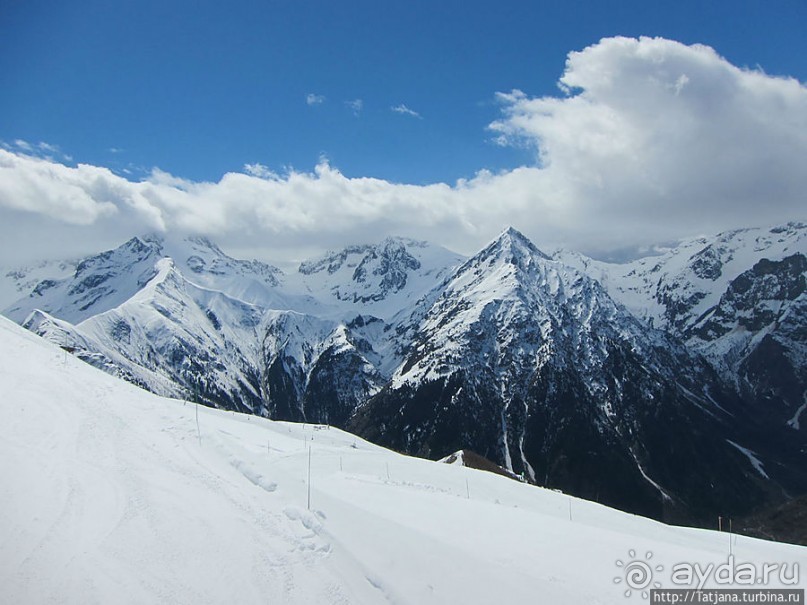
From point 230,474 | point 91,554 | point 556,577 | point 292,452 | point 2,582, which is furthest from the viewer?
point 292,452

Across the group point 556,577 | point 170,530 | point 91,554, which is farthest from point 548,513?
point 91,554

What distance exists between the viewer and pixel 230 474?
2206 cm

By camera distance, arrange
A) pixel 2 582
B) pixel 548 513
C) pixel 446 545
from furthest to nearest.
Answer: pixel 548 513
pixel 446 545
pixel 2 582

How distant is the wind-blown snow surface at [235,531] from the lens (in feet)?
48.9

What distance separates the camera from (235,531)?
57.2 ft

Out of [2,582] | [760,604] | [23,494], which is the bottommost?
[760,604]

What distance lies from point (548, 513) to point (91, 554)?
20135 mm

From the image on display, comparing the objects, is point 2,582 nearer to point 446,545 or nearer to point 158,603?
point 158,603

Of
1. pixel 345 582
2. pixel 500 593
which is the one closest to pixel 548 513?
pixel 500 593

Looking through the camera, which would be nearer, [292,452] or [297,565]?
[297,565]

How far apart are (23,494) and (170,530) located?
4868 millimetres

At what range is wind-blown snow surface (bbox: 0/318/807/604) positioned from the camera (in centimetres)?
1491

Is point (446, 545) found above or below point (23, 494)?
below

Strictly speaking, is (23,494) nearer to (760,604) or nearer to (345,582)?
(345,582)
